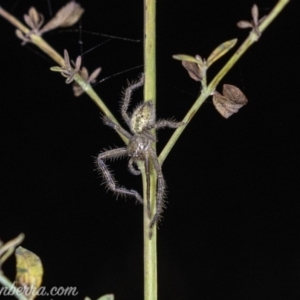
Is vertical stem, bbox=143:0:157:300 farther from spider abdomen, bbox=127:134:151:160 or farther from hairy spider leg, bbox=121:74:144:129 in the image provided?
hairy spider leg, bbox=121:74:144:129

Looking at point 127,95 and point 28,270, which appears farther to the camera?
point 127,95

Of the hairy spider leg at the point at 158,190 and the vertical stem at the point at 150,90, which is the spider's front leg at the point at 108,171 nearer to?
the hairy spider leg at the point at 158,190

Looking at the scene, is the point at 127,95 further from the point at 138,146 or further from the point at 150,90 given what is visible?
the point at 150,90

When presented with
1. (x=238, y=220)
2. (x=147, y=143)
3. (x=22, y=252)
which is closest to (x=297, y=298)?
(x=238, y=220)

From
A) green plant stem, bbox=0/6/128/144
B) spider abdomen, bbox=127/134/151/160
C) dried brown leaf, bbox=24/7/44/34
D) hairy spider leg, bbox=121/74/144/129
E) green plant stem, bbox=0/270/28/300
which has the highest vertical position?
hairy spider leg, bbox=121/74/144/129

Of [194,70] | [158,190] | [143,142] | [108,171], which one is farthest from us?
[108,171]

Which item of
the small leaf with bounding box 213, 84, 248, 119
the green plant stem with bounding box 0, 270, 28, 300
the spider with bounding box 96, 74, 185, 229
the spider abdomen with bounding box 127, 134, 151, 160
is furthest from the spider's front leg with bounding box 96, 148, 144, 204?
the green plant stem with bounding box 0, 270, 28, 300

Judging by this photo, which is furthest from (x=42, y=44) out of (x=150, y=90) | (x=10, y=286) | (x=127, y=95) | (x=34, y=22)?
(x=127, y=95)

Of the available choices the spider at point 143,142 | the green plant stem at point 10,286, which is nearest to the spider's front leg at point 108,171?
the spider at point 143,142

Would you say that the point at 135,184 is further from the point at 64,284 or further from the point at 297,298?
the point at 297,298
